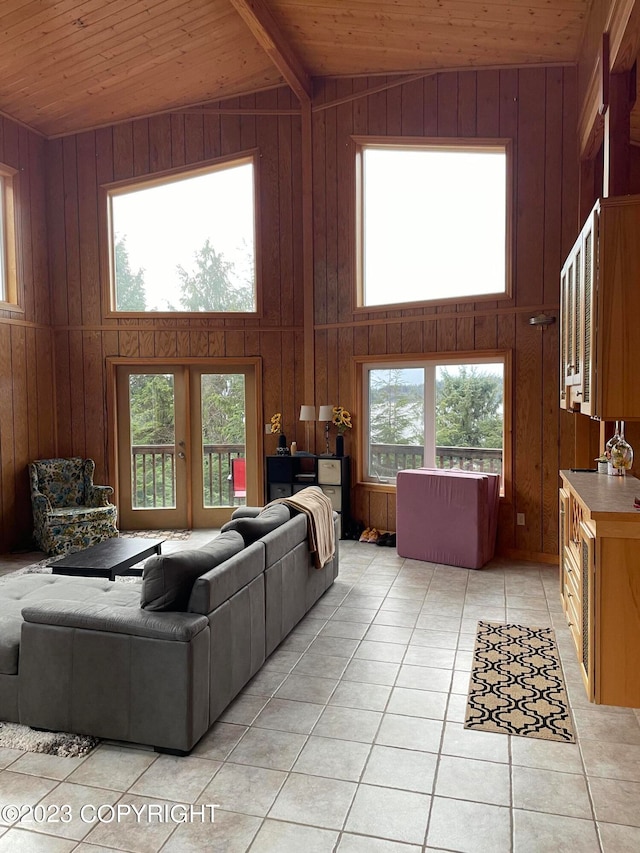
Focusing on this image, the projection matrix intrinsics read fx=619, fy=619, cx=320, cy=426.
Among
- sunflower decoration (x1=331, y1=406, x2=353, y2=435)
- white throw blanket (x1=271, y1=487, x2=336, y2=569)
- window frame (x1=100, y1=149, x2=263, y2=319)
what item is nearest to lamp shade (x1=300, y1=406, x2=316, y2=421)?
sunflower decoration (x1=331, y1=406, x2=353, y2=435)

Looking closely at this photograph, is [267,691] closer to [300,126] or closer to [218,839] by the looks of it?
[218,839]

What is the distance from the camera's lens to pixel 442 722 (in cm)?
Answer: 285

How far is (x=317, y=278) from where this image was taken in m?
6.60

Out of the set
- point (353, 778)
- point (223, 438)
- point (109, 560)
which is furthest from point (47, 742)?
point (223, 438)

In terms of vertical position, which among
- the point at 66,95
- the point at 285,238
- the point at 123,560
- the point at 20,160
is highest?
the point at 66,95

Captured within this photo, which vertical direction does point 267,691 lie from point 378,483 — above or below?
below

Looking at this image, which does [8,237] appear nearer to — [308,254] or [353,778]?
[308,254]

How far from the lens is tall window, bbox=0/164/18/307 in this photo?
6.36 metres

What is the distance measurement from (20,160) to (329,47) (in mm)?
3417

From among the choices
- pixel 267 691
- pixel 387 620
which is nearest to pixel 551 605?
pixel 387 620

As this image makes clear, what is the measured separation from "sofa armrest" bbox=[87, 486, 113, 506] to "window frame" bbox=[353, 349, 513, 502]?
2649mm

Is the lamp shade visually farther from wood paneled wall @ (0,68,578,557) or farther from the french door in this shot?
the french door

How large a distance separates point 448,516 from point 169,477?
130 inches

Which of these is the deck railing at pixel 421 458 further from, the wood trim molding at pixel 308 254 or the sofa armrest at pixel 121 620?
the sofa armrest at pixel 121 620
